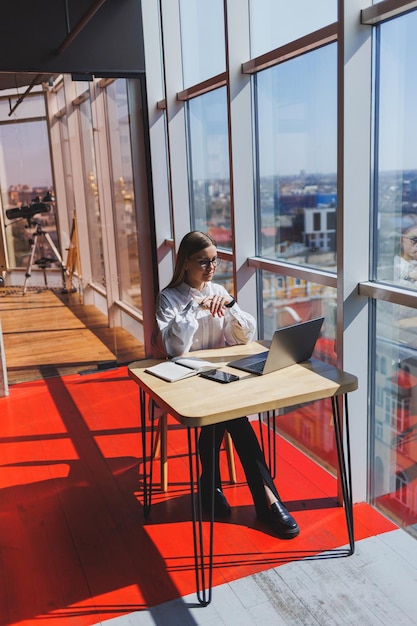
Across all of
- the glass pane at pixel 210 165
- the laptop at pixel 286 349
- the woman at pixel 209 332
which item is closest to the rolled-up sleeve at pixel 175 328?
the woman at pixel 209 332

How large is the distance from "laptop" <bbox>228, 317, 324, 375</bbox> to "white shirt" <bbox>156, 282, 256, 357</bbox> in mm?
288

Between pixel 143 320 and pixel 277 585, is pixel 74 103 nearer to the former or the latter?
pixel 143 320

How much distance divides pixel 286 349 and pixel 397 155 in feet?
3.32

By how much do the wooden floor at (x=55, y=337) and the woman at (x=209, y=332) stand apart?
2.62m

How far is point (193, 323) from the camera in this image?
302 cm

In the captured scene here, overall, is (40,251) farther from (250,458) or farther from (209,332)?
(250,458)

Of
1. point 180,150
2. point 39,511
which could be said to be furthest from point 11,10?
point 39,511

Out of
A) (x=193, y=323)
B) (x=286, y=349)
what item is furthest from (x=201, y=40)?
(x=286, y=349)

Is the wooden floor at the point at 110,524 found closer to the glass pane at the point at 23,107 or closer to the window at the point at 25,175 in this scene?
the window at the point at 25,175

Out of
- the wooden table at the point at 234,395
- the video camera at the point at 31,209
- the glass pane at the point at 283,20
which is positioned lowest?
the wooden table at the point at 234,395

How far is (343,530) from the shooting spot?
9.74 feet

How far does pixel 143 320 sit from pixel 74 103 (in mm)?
2040

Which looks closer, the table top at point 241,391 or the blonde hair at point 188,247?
the table top at point 241,391

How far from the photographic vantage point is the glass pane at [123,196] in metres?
5.49
